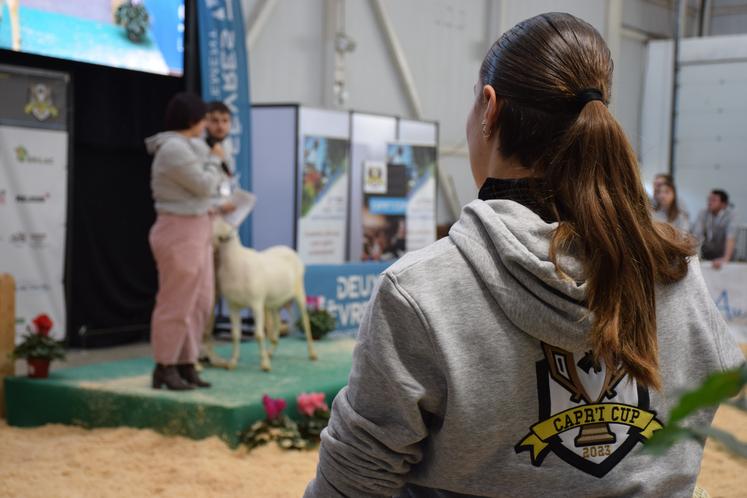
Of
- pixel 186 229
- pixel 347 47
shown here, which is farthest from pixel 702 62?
pixel 186 229

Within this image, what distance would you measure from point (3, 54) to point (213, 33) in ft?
5.37

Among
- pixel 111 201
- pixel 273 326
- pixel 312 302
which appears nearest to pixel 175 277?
pixel 273 326

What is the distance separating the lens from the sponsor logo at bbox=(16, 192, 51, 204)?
678 centimetres

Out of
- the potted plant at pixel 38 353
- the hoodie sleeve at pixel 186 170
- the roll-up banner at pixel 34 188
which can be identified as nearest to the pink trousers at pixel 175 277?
the hoodie sleeve at pixel 186 170

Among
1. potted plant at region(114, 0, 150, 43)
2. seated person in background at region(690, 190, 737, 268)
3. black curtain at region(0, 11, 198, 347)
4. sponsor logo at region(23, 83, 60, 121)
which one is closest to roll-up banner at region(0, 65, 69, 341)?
sponsor logo at region(23, 83, 60, 121)

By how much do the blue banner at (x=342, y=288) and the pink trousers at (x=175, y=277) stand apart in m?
2.38

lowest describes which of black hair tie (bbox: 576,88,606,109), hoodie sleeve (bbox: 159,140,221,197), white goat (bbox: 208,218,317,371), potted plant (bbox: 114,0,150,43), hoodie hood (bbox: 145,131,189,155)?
white goat (bbox: 208,218,317,371)

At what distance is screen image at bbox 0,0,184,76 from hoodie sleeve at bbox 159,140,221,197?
2623mm

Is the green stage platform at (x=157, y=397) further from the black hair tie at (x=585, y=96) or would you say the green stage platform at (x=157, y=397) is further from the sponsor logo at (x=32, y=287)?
the black hair tie at (x=585, y=96)

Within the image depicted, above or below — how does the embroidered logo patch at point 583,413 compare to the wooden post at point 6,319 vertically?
above

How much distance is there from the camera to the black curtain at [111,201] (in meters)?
7.31

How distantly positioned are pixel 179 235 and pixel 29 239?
2.69 metres

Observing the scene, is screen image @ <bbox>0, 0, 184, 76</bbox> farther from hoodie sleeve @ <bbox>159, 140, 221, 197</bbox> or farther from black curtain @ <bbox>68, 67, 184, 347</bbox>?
hoodie sleeve @ <bbox>159, 140, 221, 197</bbox>

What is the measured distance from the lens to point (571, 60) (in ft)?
3.76
